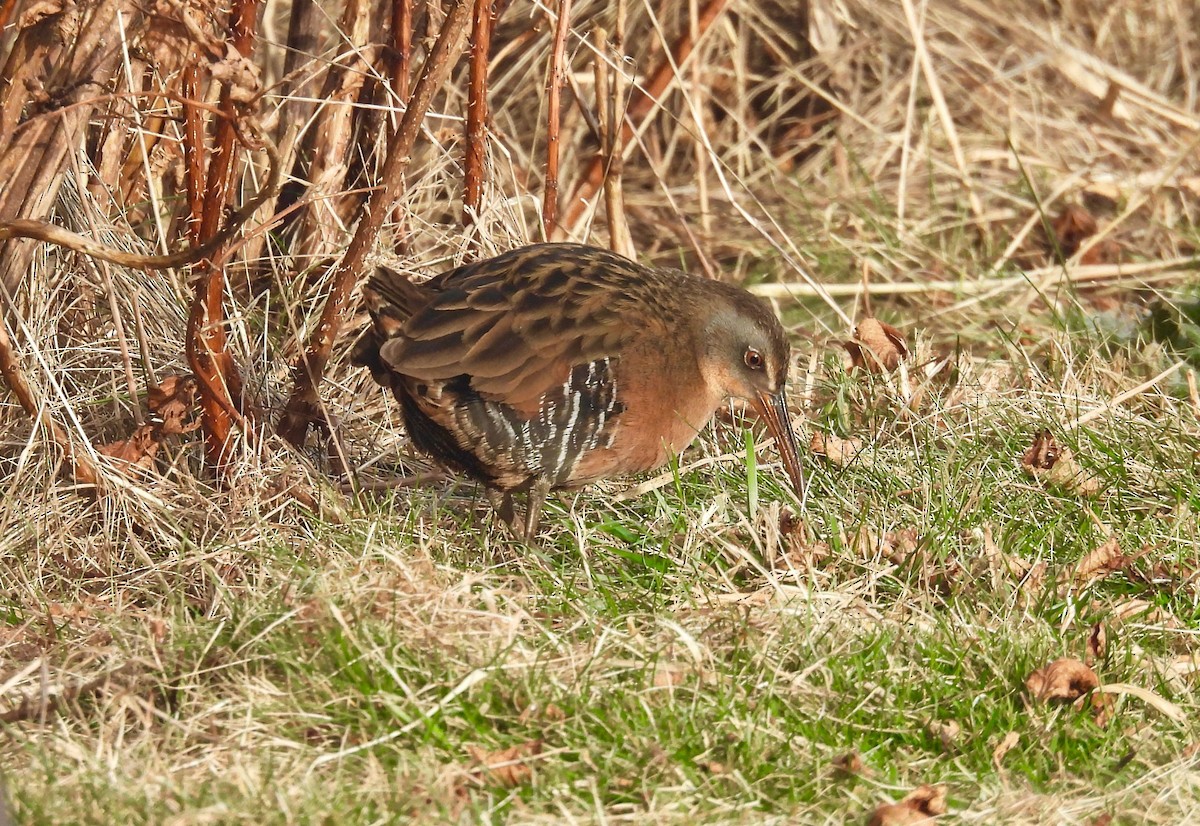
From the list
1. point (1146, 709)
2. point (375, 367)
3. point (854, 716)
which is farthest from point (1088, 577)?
point (375, 367)

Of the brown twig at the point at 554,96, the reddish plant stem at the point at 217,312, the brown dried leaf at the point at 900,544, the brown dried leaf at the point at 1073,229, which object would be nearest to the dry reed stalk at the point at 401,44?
the brown twig at the point at 554,96

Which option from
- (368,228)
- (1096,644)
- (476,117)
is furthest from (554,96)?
(1096,644)

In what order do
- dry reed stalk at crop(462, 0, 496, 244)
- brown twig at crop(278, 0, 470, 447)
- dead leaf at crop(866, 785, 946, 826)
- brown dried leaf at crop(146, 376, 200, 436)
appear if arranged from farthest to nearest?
dry reed stalk at crop(462, 0, 496, 244), brown dried leaf at crop(146, 376, 200, 436), brown twig at crop(278, 0, 470, 447), dead leaf at crop(866, 785, 946, 826)

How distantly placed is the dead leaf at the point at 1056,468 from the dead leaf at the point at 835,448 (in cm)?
47

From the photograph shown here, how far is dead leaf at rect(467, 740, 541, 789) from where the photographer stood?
313cm

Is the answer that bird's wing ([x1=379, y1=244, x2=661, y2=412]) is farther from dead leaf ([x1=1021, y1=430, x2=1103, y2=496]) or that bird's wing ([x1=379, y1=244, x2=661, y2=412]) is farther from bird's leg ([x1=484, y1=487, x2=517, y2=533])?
dead leaf ([x1=1021, y1=430, x2=1103, y2=496])

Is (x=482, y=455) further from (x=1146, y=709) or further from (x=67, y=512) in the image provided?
(x=1146, y=709)

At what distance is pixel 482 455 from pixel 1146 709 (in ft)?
5.44

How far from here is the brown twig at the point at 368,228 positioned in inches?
152

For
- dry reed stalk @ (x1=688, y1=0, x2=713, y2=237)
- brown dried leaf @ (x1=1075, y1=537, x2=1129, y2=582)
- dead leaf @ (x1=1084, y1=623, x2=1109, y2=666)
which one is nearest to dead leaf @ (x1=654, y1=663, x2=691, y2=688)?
dead leaf @ (x1=1084, y1=623, x2=1109, y2=666)

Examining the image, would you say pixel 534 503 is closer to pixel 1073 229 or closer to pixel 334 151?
pixel 334 151

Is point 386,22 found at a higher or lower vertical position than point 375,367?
higher

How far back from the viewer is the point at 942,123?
21.2 feet

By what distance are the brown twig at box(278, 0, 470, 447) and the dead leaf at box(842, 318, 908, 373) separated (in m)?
1.59
